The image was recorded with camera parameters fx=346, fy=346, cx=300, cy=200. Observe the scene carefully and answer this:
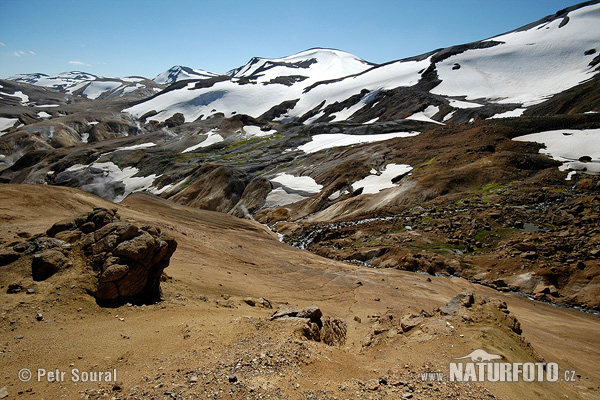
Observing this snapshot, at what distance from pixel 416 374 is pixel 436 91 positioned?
8616 centimetres

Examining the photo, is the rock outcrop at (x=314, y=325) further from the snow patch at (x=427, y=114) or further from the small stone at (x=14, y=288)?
the snow patch at (x=427, y=114)

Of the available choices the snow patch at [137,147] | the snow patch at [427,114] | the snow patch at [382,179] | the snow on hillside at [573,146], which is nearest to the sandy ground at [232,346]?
the snow on hillside at [573,146]

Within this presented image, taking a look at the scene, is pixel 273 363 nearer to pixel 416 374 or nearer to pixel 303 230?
pixel 416 374

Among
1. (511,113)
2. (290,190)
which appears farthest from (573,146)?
(290,190)

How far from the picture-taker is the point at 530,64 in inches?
3027

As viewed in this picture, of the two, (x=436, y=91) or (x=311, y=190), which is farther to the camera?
(x=436, y=91)

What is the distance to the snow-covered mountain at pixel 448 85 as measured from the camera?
222 ft

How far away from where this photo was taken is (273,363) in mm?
7312

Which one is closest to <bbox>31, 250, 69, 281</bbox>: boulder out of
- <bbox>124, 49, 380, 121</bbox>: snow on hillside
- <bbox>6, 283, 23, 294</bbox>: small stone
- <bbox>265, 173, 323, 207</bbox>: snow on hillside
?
<bbox>6, 283, 23, 294</bbox>: small stone

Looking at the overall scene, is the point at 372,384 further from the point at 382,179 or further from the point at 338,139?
the point at 338,139

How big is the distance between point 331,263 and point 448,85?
76044mm

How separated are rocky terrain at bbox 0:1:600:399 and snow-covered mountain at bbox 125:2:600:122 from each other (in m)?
1.80

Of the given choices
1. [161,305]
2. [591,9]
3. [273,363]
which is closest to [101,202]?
[161,305]

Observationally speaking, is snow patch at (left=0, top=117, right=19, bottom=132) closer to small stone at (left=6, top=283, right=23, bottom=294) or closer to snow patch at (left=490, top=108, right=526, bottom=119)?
small stone at (left=6, top=283, right=23, bottom=294)
